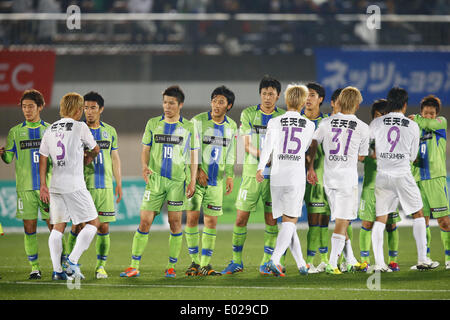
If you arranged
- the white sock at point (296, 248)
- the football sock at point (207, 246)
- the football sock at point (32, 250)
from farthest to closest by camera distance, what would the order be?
the football sock at point (207, 246) < the football sock at point (32, 250) < the white sock at point (296, 248)

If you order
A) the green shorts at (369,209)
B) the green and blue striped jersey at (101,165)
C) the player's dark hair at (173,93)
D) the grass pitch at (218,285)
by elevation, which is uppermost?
the player's dark hair at (173,93)

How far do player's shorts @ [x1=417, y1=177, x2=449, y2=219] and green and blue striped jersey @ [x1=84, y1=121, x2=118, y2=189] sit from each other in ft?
13.1

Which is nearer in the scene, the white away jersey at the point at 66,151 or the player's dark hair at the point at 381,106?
the white away jersey at the point at 66,151

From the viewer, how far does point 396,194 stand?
27.6 feet

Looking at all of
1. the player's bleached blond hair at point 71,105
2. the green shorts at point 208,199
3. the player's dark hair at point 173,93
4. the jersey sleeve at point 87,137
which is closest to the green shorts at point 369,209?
the green shorts at point 208,199

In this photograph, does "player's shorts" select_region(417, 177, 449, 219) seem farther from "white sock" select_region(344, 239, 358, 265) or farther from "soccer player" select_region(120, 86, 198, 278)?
"soccer player" select_region(120, 86, 198, 278)

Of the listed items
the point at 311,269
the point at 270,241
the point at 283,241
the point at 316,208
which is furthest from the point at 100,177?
the point at 311,269

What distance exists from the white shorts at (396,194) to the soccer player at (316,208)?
644 millimetres

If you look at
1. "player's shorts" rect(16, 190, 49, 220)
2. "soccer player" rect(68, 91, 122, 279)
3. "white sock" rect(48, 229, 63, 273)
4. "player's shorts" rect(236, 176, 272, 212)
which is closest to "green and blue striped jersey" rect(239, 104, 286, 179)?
"player's shorts" rect(236, 176, 272, 212)

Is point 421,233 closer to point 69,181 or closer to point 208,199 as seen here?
point 208,199

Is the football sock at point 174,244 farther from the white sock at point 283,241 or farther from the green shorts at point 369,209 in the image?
the green shorts at point 369,209

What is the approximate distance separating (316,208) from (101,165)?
104 inches

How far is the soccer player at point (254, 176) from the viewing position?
8.41 metres

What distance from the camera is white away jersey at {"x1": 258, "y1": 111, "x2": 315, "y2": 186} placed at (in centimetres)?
782
